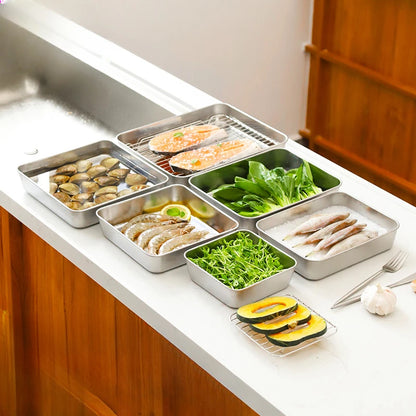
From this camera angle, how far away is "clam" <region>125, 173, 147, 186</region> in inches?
76.7

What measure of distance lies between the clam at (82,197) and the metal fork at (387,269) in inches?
24.1

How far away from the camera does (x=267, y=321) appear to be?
1506 millimetres

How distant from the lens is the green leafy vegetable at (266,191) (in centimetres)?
182

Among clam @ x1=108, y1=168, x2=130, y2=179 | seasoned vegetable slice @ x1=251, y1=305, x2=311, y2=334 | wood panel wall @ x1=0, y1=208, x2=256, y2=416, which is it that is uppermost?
clam @ x1=108, y1=168, x2=130, y2=179

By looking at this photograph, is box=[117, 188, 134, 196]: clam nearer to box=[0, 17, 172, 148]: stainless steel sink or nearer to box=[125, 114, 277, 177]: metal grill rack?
box=[125, 114, 277, 177]: metal grill rack

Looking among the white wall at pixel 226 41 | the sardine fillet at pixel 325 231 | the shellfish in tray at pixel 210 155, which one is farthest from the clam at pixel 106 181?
the white wall at pixel 226 41

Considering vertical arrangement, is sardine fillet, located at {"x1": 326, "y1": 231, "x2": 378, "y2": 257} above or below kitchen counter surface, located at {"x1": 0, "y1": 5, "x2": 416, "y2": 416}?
above

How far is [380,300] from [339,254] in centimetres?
13

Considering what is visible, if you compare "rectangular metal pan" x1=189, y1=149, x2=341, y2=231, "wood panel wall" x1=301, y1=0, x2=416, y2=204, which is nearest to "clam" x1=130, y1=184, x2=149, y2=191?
"rectangular metal pan" x1=189, y1=149, x2=341, y2=231

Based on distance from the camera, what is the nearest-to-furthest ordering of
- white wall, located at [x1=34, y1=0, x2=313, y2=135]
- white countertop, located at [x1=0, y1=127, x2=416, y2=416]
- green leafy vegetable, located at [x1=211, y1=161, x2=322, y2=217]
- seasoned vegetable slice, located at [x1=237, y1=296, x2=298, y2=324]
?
white countertop, located at [x1=0, y1=127, x2=416, y2=416] → seasoned vegetable slice, located at [x1=237, y1=296, x2=298, y2=324] → green leafy vegetable, located at [x1=211, y1=161, x2=322, y2=217] → white wall, located at [x1=34, y1=0, x2=313, y2=135]

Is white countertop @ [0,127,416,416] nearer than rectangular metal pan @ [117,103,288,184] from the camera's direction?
Yes

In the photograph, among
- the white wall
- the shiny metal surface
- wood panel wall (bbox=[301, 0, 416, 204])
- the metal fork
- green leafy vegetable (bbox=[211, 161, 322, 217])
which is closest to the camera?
the metal fork

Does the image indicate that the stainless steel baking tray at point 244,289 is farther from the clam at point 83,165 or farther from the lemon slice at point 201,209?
the clam at point 83,165

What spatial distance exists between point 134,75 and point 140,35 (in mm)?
1073
